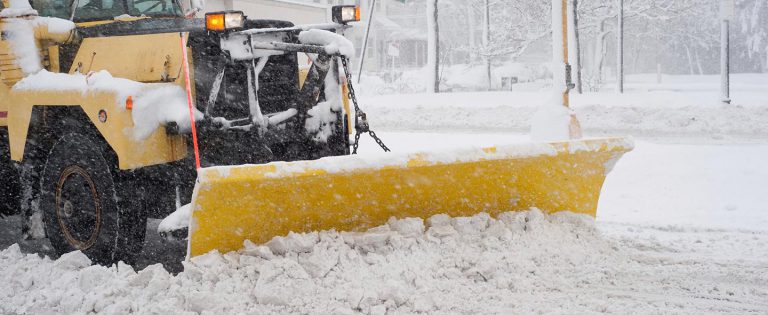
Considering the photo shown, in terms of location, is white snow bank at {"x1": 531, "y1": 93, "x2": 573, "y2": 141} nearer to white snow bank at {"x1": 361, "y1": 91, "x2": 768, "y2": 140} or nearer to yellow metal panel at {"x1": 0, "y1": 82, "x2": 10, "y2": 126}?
yellow metal panel at {"x1": 0, "y1": 82, "x2": 10, "y2": 126}

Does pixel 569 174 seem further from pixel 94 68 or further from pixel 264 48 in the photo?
pixel 94 68

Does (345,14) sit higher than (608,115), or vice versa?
(345,14)

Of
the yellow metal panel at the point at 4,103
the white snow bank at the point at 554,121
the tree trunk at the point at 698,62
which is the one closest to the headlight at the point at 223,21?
the yellow metal panel at the point at 4,103

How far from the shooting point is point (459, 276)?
181 inches

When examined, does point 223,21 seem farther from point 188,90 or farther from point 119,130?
point 119,130

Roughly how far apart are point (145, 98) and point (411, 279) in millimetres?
1871

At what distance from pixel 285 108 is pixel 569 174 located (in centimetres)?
197

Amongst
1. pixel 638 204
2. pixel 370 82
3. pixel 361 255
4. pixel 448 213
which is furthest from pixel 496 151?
pixel 370 82

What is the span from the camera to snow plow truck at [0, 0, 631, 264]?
456cm

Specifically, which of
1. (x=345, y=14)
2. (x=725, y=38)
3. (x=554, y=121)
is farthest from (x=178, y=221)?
(x=725, y=38)

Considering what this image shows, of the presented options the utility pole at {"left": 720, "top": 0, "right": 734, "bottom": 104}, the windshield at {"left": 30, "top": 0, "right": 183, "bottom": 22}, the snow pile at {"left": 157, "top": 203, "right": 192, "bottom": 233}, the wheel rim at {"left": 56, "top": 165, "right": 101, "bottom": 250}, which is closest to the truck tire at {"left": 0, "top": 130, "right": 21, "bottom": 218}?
the wheel rim at {"left": 56, "top": 165, "right": 101, "bottom": 250}

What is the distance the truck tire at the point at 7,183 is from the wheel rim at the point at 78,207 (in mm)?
821

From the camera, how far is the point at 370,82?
31.0m

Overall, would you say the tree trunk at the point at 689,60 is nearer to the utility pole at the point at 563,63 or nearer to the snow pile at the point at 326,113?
the utility pole at the point at 563,63
